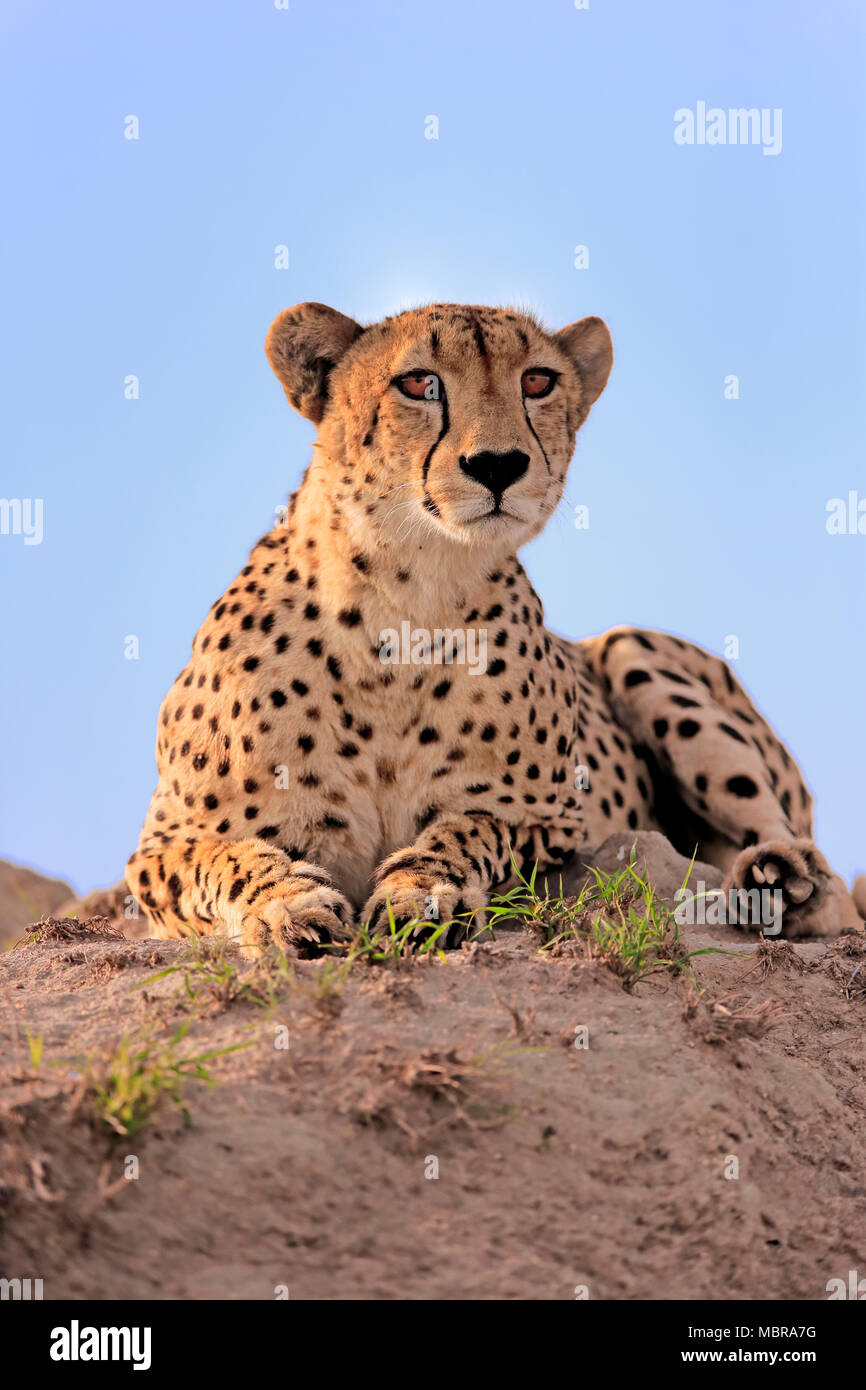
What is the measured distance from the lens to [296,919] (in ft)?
12.9

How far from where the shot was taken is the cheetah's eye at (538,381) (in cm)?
460

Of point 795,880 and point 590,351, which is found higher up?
point 590,351

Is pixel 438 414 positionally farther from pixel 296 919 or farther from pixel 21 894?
pixel 21 894

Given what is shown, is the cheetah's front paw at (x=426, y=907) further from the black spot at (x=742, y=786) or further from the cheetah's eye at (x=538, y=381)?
the black spot at (x=742, y=786)

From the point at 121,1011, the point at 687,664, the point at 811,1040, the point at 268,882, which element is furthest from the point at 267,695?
the point at 687,664

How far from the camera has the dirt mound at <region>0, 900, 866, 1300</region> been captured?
8.17ft

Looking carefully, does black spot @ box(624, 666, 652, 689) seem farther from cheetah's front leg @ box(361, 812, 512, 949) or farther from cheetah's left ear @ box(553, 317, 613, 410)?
cheetah's front leg @ box(361, 812, 512, 949)

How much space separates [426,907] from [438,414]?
1.46 meters

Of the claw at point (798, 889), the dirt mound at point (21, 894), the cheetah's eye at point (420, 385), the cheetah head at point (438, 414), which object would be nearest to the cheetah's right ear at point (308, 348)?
the cheetah head at point (438, 414)

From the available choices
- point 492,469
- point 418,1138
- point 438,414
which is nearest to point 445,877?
point 492,469

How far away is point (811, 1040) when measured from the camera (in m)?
3.84

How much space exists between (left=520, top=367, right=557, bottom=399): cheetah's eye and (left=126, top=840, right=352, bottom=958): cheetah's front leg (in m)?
1.63

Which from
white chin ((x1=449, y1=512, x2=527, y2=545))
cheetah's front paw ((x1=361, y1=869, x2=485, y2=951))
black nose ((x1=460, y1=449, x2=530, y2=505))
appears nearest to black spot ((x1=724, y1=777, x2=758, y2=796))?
cheetah's front paw ((x1=361, y1=869, x2=485, y2=951))

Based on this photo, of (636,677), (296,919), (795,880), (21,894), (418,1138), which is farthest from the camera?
(21,894)
